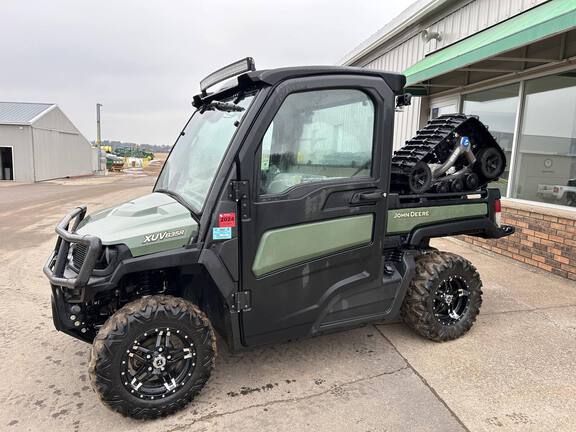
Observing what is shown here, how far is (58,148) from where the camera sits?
26.9 metres

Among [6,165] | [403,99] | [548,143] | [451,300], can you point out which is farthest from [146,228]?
[6,165]

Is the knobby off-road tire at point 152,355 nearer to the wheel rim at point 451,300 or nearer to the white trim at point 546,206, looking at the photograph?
the wheel rim at point 451,300

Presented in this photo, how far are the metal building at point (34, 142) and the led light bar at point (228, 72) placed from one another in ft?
80.2

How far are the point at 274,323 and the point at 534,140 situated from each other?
542cm

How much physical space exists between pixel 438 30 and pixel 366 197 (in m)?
6.56

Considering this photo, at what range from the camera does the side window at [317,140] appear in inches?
106

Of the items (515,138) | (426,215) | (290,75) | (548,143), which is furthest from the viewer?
(515,138)

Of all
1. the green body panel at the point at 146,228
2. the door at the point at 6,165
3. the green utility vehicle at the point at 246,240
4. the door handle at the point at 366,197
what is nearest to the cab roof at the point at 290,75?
the green utility vehicle at the point at 246,240

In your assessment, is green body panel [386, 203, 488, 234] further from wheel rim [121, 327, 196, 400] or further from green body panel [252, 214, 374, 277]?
wheel rim [121, 327, 196, 400]

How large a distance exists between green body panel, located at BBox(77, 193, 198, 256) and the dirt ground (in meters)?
1.12

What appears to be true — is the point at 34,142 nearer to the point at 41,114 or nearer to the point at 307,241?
the point at 41,114

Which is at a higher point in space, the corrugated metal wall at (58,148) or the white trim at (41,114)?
the white trim at (41,114)

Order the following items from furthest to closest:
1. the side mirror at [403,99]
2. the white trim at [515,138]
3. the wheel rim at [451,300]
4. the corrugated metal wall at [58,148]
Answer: the corrugated metal wall at [58,148] < the white trim at [515,138] < the wheel rim at [451,300] < the side mirror at [403,99]

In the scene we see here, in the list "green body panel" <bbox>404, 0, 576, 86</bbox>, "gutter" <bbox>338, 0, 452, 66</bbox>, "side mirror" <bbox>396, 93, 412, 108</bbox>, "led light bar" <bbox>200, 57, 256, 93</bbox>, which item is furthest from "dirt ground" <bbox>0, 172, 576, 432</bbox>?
"gutter" <bbox>338, 0, 452, 66</bbox>
